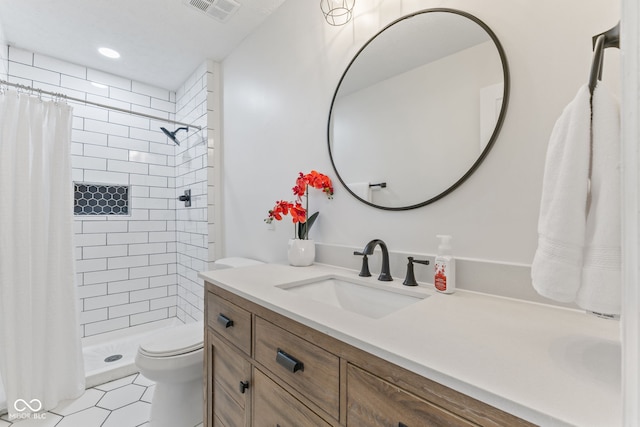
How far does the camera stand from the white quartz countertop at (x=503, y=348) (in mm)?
391

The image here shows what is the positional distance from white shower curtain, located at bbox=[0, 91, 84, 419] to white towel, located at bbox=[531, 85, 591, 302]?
229 cm

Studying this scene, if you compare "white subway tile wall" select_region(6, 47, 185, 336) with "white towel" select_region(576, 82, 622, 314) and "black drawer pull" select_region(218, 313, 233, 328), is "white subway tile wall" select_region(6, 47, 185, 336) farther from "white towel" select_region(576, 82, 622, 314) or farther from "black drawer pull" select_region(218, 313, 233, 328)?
"white towel" select_region(576, 82, 622, 314)

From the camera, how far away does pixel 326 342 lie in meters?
0.67

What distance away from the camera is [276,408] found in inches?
32.4

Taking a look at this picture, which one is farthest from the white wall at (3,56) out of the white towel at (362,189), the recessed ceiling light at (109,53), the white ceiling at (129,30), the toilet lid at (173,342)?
the white towel at (362,189)

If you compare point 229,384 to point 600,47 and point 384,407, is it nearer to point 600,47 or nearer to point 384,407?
point 384,407

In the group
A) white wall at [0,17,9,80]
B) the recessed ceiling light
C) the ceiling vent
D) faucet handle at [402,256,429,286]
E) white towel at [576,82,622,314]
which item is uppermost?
the recessed ceiling light

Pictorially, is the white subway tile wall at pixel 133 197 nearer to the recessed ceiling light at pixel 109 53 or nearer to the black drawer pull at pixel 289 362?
the recessed ceiling light at pixel 109 53

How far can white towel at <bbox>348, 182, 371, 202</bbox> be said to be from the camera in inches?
49.0

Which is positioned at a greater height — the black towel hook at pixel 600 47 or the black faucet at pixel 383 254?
the black towel hook at pixel 600 47

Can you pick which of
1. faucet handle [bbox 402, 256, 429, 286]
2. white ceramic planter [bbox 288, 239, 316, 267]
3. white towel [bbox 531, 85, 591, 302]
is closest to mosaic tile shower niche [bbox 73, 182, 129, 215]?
white ceramic planter [bbox 288, 239, 316, 267]

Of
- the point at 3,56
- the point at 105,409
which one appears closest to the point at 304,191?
the point at 105,409

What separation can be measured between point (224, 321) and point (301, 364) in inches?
17.7

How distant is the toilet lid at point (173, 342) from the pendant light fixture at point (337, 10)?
1.79 m
